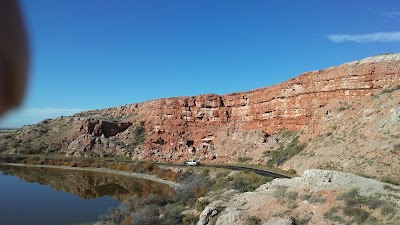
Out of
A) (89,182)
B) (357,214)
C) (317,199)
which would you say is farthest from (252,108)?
(357,214)

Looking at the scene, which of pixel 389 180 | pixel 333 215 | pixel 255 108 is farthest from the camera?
pixel 255 108

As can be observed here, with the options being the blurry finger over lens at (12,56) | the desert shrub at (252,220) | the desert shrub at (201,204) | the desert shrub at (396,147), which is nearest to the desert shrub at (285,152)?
the desert shrub at (396,147)

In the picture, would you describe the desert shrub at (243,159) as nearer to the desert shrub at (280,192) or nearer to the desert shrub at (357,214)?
the desert shrub at (280,192)

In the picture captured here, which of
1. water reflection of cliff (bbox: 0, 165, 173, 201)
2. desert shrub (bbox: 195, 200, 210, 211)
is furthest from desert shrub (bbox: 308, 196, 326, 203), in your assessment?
water reflection of cliff (bbox: 0, 165, 173, 201)

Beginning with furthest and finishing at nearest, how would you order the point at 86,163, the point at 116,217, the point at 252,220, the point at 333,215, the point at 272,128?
1. the point at 86,163
2. the point at 272,128
3. the point at 116,217
4. the point at 252,220
5. the point at 333,215

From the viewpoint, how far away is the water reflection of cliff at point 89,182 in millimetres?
46847

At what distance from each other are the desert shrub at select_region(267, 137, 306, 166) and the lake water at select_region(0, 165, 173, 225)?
48.9ft

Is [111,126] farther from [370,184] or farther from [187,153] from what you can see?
[370,184]

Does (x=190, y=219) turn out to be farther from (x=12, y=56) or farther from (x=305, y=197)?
(x=12, y=56)

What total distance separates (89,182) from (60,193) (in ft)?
26.5

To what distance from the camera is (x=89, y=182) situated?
5572 cm

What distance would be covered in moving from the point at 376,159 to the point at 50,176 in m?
45.8

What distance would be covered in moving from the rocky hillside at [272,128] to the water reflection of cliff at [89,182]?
1314cm

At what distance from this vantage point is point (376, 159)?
115ft
